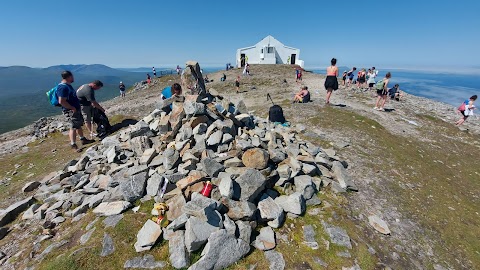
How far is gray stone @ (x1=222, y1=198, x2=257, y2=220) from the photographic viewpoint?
5594 millimetres

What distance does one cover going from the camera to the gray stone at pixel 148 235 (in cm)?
496

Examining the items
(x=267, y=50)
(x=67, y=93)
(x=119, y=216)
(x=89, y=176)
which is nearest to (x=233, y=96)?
(x=67, y=93)

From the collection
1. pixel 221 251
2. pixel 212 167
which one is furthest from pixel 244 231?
pixel 212 167

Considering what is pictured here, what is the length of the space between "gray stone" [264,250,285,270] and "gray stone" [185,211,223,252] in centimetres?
122

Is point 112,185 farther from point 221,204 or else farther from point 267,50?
point 267,50

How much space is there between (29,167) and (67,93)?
4.28 metres

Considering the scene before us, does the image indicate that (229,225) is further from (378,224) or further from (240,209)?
(378,224)

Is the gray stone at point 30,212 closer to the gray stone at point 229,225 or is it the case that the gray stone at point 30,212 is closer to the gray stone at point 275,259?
the gray stone at point 229,225

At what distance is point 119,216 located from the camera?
574cm

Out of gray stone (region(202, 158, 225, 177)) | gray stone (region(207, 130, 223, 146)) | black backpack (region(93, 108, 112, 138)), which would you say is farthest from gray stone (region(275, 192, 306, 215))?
black backpack (region(93, 108, 112, 138))

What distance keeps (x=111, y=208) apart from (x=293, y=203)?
15.8ft

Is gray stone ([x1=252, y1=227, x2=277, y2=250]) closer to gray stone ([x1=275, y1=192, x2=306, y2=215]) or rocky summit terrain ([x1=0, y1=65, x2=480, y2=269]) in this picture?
rocky summit terrain ([x1=0, y1=65, x2=480, y2=269])

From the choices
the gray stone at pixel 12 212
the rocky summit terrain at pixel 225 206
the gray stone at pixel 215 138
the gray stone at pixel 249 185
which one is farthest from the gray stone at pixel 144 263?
the gray stone at pixel 12 212

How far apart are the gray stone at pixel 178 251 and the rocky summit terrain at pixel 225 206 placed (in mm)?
23
